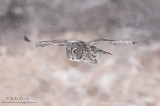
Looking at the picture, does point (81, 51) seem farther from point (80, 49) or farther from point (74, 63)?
point (74, 63)

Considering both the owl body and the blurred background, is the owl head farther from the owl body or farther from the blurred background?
the blurred background

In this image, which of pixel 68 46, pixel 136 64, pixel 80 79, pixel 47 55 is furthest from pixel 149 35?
pixel 47 55

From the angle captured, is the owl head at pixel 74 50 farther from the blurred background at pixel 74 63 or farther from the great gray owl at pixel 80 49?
the blurred background at pixel 74 63

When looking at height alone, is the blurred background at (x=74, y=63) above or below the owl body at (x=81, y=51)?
above

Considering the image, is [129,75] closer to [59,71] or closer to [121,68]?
[121,68]

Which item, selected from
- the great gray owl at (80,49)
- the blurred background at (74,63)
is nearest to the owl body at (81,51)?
the great gray owl at (80,49)

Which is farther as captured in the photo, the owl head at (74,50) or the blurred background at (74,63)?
the blurred background at (74,63)

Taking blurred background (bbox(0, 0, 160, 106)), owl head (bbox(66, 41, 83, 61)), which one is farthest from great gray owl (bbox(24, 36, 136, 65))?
blurred background (bbox(0, 0, 160, 106))

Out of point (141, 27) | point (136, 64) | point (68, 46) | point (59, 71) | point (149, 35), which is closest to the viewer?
point (68, 46)
